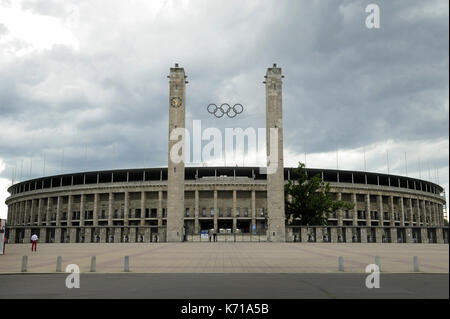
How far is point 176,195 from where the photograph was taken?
58312 mm

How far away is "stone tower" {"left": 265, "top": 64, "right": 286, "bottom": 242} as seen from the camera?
56.9m

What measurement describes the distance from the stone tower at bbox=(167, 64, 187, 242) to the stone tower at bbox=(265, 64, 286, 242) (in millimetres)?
12713

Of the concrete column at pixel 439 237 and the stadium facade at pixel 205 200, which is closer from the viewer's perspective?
the concrete column at pixel 439 237

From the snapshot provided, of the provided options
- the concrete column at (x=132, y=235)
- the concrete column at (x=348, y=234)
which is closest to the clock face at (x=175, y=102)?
the concrete column at (x=132, y=235)

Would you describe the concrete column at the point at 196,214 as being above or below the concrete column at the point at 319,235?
above

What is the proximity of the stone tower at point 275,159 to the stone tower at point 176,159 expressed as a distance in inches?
500

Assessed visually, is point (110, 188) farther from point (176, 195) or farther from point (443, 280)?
point (443, 280)

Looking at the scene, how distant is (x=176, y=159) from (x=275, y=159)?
47.6ft

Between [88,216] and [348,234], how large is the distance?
215ft

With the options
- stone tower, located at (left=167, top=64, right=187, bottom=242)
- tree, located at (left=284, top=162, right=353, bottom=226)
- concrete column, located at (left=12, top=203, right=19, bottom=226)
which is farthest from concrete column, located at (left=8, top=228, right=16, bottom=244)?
concrete column, located at (left=12, top=203, right=19, bottom=226)

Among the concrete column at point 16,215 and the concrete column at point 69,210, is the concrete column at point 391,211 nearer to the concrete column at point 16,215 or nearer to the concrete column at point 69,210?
the concrete column at point 69,210

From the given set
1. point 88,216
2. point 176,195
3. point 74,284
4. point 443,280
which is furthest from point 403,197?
point 74,284

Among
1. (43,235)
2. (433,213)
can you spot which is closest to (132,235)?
(43,235)

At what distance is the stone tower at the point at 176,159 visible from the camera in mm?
57034
